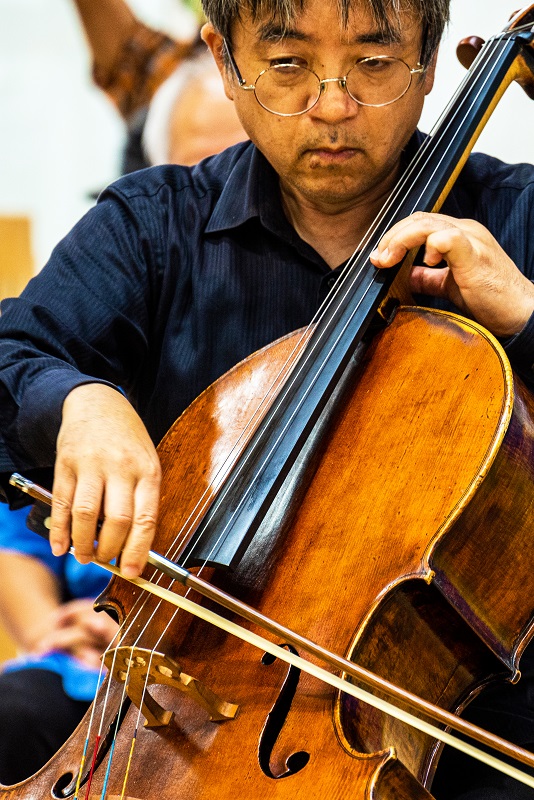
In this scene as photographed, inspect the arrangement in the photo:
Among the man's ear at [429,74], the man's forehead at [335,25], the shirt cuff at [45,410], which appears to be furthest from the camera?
the man's ear at [429,74]

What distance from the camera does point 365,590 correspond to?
811 millimetres

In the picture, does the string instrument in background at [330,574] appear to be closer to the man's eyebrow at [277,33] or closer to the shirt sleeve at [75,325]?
the shirt sleeve at [75,325]

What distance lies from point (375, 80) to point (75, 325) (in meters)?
0.47

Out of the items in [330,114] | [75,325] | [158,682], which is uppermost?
[330,114]

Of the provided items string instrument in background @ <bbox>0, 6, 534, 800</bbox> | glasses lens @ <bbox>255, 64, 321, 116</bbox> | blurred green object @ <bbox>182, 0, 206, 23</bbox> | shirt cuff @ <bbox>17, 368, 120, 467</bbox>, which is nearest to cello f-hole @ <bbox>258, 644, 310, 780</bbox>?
string instrument in background @ <bbox>0, 6, 534, 800</bbox>

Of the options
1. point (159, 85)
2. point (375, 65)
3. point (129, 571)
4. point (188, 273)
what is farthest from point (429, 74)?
point (159, 85)

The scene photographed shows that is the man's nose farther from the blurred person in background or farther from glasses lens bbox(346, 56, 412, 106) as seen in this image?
the blurred person in background

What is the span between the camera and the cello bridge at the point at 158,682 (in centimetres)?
76

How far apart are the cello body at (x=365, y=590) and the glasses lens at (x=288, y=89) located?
1.02ft

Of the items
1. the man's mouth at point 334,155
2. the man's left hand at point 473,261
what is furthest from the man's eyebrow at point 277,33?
the man's left hand at point 473,261

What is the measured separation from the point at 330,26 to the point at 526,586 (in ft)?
2.15

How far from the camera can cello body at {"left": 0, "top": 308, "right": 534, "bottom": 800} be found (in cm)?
74

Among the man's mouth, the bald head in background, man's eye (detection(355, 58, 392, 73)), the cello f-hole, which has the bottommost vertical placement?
the cello f-hole

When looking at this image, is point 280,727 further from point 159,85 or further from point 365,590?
point 159,85
